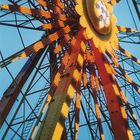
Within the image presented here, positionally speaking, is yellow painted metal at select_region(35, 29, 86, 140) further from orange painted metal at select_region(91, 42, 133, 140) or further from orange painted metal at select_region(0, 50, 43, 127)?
orange painted metal at select_region(0, 50, 43, 127)

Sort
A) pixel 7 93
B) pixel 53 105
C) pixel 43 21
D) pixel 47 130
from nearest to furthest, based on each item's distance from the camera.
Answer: pixel 47 130
pixel 53 105
pixel 7 93
pixel 43 21

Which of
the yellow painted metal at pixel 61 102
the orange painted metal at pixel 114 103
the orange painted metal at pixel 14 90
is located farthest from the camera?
the orange painted metal at pixel 14 90

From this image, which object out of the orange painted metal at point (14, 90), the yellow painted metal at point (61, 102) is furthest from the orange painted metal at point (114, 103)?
the orange painted metal at point (14, 90)

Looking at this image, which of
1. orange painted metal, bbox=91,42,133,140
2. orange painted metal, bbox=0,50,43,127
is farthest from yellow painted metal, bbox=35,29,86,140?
orange painted metal, bbox=0,50,43,127

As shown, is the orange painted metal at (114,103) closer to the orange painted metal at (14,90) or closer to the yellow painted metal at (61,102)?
the yellow painted metal at (61,102)

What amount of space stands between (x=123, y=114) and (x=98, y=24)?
2509 millimetres

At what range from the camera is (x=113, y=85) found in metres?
10.4

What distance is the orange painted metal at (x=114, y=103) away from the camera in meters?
9.50

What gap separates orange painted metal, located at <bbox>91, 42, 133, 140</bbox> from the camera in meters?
9.50

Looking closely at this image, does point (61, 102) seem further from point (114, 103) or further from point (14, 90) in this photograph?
point (14, 90)

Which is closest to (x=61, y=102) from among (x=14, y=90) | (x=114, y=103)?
(x=114, y=103)

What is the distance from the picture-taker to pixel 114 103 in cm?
1007

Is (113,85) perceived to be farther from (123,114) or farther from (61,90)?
(61,90)

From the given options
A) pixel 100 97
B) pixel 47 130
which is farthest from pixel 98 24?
pixel 100 97
